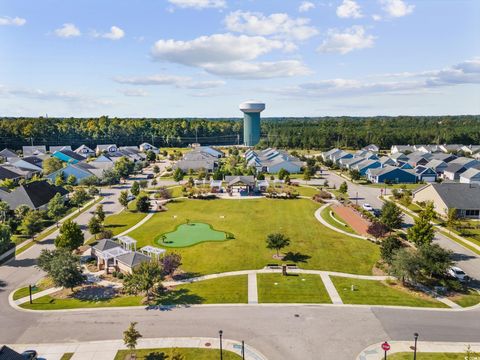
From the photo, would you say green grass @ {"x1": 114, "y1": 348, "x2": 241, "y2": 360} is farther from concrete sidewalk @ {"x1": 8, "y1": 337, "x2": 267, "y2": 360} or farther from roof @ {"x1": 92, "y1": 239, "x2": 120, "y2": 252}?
roof @ {"x1": 92, "y1": 239, "x2": 120, "y2": 252}

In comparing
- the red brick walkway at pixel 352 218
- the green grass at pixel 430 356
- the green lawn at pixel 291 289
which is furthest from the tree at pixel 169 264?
the red brick walkway at pixel 352 218

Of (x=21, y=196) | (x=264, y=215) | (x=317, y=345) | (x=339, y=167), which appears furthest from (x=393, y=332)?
(x=339, y=167)

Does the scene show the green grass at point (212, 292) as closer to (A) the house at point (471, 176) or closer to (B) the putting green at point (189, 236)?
(B) the putting green at point (189, 236)

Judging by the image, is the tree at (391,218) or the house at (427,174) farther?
the house at (427,174)

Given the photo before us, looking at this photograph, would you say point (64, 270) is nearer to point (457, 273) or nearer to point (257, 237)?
point (257, 237)

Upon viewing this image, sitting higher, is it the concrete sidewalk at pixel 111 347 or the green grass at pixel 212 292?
the green grass at pixel 212 292

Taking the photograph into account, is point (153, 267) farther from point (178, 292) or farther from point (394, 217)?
point (394, 217)
